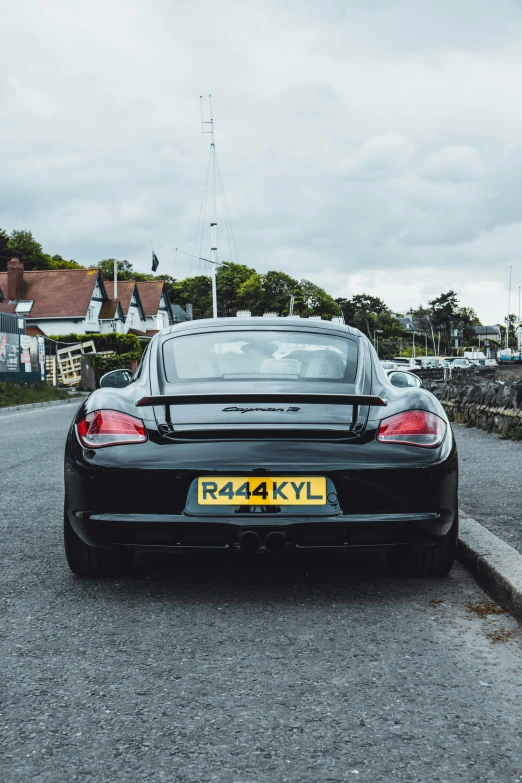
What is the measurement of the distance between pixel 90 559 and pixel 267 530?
105cm

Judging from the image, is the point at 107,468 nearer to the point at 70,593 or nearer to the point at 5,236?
the point at 70,593

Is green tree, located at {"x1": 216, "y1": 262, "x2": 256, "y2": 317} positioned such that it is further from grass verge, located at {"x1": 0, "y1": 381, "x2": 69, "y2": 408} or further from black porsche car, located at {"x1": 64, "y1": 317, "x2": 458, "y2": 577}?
black porsche car, located at {"x1": 64, "y1": 317, "x2": 458, "y2": 577}

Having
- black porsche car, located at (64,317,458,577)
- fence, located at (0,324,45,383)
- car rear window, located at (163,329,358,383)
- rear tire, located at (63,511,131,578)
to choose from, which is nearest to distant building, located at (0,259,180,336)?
fence, located at (0,324,45,383)

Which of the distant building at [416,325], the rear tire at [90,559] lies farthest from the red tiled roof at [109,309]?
the distant building at [416,325]

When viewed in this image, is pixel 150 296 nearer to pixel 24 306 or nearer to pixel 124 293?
pixel 124 293

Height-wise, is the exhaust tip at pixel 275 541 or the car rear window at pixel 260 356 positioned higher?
the car rear window at pixel 260 356

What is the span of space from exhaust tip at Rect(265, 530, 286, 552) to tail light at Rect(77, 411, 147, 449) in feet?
2.34

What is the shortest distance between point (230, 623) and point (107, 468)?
0.88m

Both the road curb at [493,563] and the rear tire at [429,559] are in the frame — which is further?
the rear tire at [429,559]

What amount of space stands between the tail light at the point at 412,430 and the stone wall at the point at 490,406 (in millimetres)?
7884

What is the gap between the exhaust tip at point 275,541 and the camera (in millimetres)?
3795

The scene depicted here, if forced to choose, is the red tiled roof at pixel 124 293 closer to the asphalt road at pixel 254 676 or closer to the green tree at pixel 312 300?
the green tree at pixel 312 300

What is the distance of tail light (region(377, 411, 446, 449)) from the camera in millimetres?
3924

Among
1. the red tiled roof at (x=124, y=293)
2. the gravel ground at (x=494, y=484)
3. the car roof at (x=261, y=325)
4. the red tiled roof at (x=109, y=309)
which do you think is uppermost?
the red tiled roof at (x=124, y=293)
